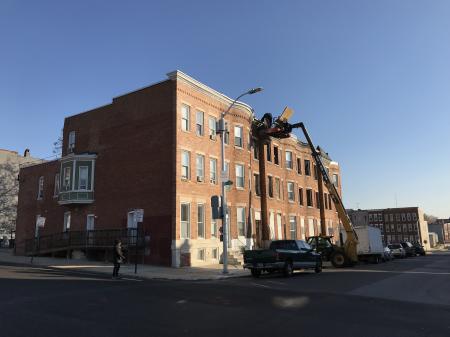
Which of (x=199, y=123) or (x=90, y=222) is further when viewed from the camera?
(x=90, y=222)

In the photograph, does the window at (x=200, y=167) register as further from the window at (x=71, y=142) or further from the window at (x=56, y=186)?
the window at (x=56, y=186)

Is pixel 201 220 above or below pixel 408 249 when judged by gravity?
above

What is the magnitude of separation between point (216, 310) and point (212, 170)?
68.6ft

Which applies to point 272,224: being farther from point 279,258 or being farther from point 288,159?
point 279,258

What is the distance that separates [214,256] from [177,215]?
5.01 m

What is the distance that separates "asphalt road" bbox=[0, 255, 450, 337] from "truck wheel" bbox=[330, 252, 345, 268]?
14.2 m

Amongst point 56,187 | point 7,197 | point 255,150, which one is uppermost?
point 255,150

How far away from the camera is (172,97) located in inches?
1107

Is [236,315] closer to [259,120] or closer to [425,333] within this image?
[425,333]

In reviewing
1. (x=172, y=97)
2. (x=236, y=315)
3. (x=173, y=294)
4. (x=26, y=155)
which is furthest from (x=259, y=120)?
(x=26, y=155)

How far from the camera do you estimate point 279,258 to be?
2038cm

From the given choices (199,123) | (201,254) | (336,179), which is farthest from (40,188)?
(336,179)

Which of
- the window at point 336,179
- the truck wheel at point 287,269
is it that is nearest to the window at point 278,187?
the window at point 336,179

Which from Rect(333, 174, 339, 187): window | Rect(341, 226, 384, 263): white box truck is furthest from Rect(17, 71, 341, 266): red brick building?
Rect(333, 174, 339, 187): window
